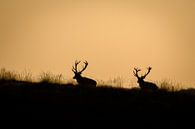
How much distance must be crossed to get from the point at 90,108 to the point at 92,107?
0.45ft

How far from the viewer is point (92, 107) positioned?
17609 mm

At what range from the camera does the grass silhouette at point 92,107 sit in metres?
16.5

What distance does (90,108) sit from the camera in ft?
57.4

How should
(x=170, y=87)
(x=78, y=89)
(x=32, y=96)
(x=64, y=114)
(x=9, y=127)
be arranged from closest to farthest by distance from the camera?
Answer: 1. (x=9, y=127)
2. (x=64, y=114)
3. (x=32, y=96)
4. (x=78, y=89)
5. (x=170, y=87)

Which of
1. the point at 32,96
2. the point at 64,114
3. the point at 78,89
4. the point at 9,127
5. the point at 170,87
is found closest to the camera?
the point at 9,127

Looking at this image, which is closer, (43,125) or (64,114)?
(43,125)

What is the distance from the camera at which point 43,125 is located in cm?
1590

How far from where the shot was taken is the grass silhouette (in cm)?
1652

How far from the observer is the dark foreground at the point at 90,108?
647 inches

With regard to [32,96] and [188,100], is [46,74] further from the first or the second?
[188,100]

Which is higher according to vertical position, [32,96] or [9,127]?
[32,96]

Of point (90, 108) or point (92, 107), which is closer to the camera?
point (90, 108)

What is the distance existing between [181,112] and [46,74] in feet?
26.4

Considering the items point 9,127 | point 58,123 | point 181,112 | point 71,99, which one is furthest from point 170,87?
point 9,127
